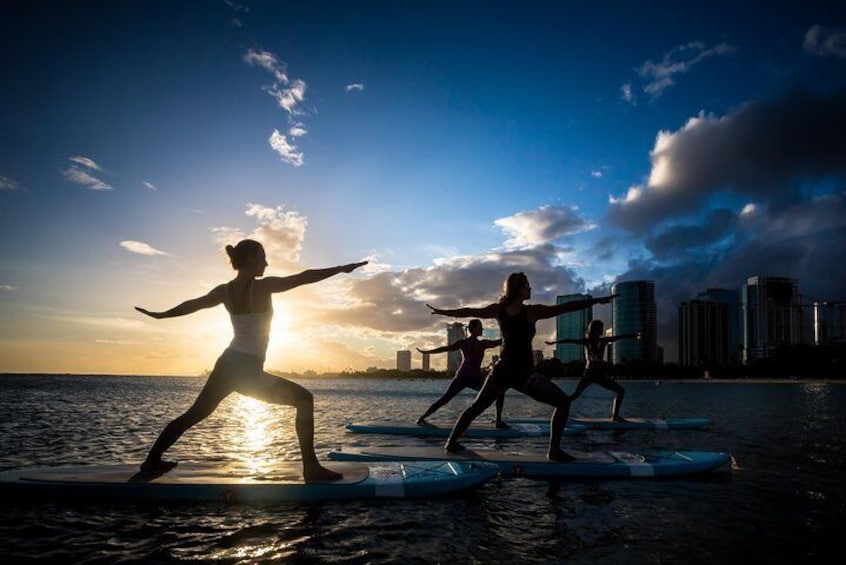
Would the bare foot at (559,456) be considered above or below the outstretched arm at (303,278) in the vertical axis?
below

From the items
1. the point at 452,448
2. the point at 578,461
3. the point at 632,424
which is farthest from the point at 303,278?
the point at 632,424

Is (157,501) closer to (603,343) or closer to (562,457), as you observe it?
(562,457)

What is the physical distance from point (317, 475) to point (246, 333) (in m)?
2.56

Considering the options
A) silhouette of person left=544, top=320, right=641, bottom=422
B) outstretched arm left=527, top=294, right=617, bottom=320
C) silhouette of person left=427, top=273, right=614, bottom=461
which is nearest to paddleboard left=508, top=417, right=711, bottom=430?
silhouette of person left=544, top=320, right=641, bottom=422

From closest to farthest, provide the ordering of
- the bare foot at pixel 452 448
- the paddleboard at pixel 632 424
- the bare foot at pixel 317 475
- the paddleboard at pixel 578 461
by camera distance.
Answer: the bare foot at pixel 317 475 → the paddleboard at pixel 578 461 → the bare foot at pixel 452 448 → the paddleboard at pixel 632 424

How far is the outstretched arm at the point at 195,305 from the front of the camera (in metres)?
7.72

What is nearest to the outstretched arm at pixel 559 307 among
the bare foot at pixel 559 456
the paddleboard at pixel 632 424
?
the bare foot at pixel 559 456

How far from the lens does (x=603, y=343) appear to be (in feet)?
61.0

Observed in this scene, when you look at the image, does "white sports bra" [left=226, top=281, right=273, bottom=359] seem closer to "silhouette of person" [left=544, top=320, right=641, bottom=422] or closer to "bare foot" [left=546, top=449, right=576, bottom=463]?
"bare foot" [left=546, top=449, right=576, bottom=463]

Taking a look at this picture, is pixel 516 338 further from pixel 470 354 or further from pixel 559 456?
pixel 470 354

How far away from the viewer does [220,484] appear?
8.06 m

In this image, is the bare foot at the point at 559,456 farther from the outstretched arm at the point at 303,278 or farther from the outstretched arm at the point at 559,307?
the outstretched arm at the point at 303,278

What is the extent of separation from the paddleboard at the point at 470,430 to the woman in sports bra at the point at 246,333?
10691 millimetres

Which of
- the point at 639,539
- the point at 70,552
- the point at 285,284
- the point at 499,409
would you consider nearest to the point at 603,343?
the point at 499,409
